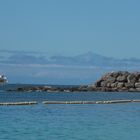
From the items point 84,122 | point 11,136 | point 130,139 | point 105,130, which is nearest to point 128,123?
point 84,122

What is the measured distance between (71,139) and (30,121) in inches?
615

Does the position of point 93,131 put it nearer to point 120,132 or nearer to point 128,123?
point 120,132

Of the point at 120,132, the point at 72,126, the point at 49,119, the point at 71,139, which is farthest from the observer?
the point at 49,119

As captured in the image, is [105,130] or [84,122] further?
[84,122]

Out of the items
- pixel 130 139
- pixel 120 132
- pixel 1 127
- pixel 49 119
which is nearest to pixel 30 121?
pixel 49 119

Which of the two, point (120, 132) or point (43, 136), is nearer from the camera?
point (43, 136)

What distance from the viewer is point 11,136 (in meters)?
40.1

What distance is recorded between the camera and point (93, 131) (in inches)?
1767

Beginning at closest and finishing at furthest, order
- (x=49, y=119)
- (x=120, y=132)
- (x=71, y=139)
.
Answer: (x=71, y=139), (x=120, y=132), (x=49, y=119)

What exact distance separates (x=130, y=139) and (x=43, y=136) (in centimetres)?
681

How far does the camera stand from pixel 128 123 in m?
53.2

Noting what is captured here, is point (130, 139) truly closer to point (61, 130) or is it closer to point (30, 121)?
point (61, 130)

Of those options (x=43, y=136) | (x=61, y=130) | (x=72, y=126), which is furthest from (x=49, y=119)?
(x=43, y=136)

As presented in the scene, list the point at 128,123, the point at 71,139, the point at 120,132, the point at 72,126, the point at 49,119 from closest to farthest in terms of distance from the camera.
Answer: the point at 71,139, the point at 120,132, the point at 72,126, the point at 128,123, the point at 49,119
